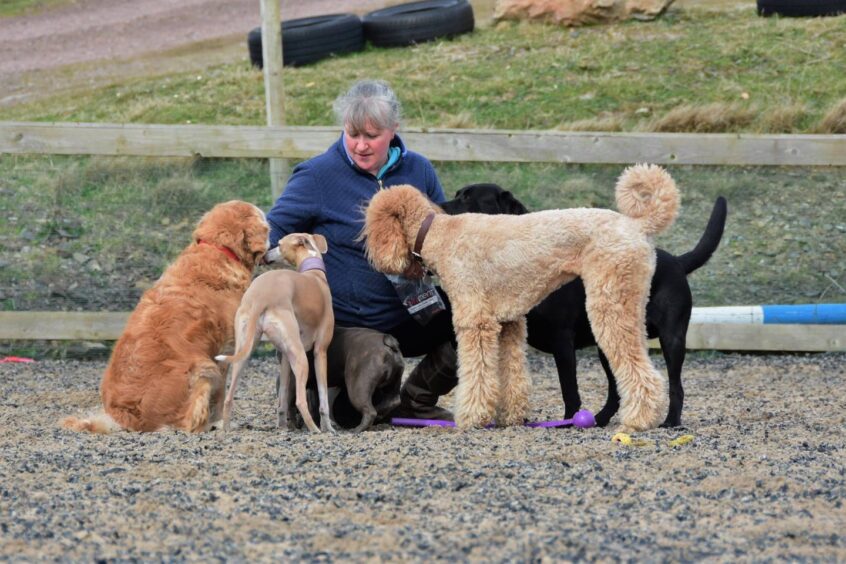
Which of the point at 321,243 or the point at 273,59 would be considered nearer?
the point at 321,243

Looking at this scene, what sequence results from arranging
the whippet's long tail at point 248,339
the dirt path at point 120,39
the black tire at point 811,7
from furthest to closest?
the dirt path at point 120,39 < the black tire at point 811,7 < the whippet's long tail at point 248,339

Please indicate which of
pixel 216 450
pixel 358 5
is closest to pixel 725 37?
pixel 358 5

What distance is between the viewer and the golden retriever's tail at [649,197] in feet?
18.0

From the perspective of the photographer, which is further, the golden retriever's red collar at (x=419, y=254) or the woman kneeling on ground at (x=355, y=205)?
the woman kneeling on ground at (x=355, y=205)

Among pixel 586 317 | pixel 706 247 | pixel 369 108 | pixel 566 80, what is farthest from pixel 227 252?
pixel 566 80

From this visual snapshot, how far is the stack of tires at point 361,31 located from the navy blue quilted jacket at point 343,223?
410 inches

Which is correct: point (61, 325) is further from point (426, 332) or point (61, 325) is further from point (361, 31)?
point (361, 31)

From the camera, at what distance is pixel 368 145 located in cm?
617

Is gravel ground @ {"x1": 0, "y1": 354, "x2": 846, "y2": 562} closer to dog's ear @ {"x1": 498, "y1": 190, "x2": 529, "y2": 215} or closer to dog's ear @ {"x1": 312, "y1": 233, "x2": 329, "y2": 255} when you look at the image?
dog's ear @ {"x1": 312, "y1": 233, "x2": 329, "y2": 255}

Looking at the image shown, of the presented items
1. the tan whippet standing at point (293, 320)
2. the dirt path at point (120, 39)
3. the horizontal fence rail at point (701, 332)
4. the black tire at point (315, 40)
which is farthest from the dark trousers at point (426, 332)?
the dirt path at point (120, 39)

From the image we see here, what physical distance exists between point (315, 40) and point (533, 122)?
4.20m

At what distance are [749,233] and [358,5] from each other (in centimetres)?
1586

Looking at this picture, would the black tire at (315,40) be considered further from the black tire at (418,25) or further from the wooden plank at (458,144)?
the wooden plank at (458,144)

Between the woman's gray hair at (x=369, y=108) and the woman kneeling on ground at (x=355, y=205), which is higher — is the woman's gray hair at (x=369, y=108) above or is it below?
above
